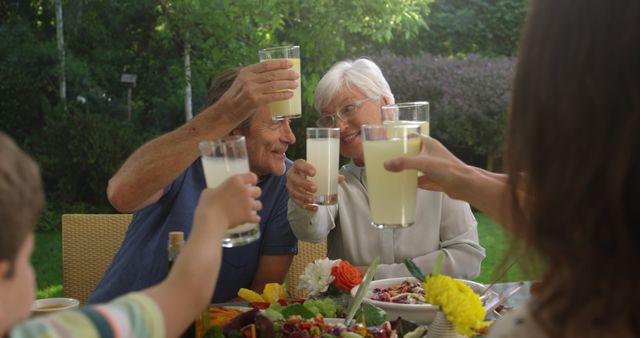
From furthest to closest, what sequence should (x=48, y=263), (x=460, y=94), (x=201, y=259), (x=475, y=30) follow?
1. (x=475, y=30)
2. (x=460, y=94)
3. (x=48, y=263)
4. (x=201, y=259)

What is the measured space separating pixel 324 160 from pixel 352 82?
0.83 m

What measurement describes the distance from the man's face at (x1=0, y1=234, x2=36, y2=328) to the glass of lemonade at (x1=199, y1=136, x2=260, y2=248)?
55 cm

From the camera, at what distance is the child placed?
124 centimetres

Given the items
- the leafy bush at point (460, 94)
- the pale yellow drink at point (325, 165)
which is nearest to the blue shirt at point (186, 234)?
the pale yellow drink at point (325, 165)

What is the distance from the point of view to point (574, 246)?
1.24m

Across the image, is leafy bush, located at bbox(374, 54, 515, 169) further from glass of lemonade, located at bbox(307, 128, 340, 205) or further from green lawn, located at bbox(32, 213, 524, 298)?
glass of lemonade, located at bbox(307, 128, 340, 205)

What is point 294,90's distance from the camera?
101 inches

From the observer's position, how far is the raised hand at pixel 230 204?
1540 millimetres

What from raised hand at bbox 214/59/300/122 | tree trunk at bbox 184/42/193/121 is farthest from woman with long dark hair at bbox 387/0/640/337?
tree trunk at bbox 184/42/193/121

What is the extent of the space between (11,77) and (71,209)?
8.43 ft

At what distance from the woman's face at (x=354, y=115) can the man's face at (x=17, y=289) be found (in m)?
2.00

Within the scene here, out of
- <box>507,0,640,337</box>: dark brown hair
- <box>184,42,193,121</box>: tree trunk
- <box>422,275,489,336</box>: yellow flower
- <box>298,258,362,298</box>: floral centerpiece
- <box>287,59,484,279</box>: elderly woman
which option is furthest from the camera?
<box>184,42,193,121</box>: tree trunk

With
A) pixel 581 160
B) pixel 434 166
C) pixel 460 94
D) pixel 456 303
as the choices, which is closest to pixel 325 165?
pixel 434 166

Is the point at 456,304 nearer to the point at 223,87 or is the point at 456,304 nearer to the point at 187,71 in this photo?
the point at 223,87
